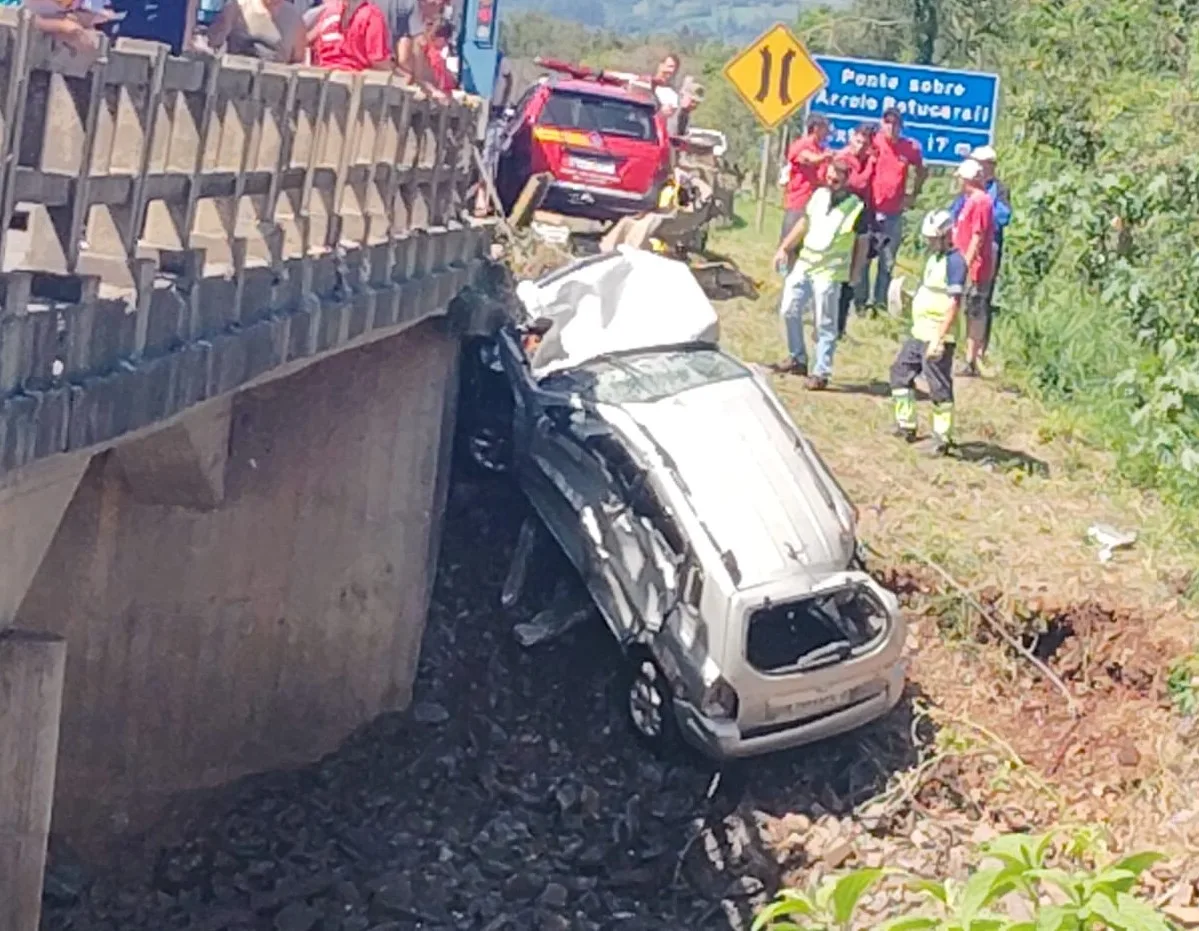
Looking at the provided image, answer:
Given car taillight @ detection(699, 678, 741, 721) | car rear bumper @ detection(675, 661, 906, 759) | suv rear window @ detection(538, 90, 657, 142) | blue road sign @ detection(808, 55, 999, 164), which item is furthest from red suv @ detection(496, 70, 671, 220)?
car taillight @ detection(699, 678, 741, 721)

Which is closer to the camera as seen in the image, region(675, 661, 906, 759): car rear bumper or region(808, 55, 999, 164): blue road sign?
region(675, 661, 906, 759): car rear bumper

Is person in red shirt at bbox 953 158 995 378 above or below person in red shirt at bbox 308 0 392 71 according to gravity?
below

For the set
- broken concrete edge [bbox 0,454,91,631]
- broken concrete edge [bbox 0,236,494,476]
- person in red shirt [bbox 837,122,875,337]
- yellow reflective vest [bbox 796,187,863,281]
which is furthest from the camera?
person in red shirt [bbox 837,122,875,337]

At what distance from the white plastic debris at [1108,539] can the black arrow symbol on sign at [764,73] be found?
13.2ft

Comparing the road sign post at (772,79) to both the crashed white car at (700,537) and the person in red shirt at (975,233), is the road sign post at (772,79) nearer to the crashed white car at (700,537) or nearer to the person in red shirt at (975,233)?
the person in red shirt at (975,233)

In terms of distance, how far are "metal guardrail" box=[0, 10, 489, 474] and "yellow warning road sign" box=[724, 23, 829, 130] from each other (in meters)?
6.79

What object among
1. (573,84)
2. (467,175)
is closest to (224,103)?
(467,175)

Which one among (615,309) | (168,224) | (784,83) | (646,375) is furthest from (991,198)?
(168,224)

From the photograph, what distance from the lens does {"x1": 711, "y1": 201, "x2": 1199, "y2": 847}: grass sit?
12398 millimetres

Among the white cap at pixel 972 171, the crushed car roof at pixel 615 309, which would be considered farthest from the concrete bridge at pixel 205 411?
the white cap at pixel 972 171

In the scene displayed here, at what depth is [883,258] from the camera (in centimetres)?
1836

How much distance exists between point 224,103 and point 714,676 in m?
5.20

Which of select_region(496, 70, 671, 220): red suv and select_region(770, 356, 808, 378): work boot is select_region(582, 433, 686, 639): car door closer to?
select_region(770, 356, 808, 378): work boot

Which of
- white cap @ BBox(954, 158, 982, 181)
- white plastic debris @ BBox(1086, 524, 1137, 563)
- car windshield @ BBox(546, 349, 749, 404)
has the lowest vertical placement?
white plastic debris @ BBox(1086, 524, 1137, 563)
